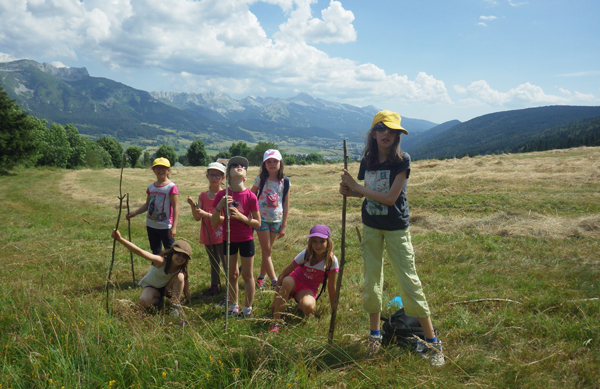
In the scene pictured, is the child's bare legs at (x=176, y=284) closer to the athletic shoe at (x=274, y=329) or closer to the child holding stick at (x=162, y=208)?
the child holding stick at (x=162, y=208)

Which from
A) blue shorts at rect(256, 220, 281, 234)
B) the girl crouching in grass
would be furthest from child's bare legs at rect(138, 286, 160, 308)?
blue shorts at rect(256, 220, 281, 234)

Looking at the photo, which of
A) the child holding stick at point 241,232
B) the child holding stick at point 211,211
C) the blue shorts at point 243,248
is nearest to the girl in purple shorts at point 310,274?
the child holding stick at point 241,232

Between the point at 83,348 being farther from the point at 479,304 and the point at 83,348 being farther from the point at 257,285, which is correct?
the point at 479,304

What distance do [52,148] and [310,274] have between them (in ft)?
207

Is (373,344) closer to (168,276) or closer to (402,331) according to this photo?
(402,331)

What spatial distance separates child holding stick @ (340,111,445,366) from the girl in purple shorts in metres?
0.74

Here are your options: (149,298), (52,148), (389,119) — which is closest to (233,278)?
(149,298)

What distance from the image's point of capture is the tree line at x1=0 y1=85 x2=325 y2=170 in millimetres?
30734

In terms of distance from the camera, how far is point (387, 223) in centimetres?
298

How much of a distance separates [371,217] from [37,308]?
344 centimetres

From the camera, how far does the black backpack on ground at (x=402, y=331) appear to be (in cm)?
322

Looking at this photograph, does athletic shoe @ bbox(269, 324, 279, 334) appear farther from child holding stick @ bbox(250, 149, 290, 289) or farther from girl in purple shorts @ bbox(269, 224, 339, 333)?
child holding stick @ bbox(250, 149, 290, 289)

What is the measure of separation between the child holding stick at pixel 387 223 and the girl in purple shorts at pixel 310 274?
2.44ft

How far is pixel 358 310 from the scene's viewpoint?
13.8ft
